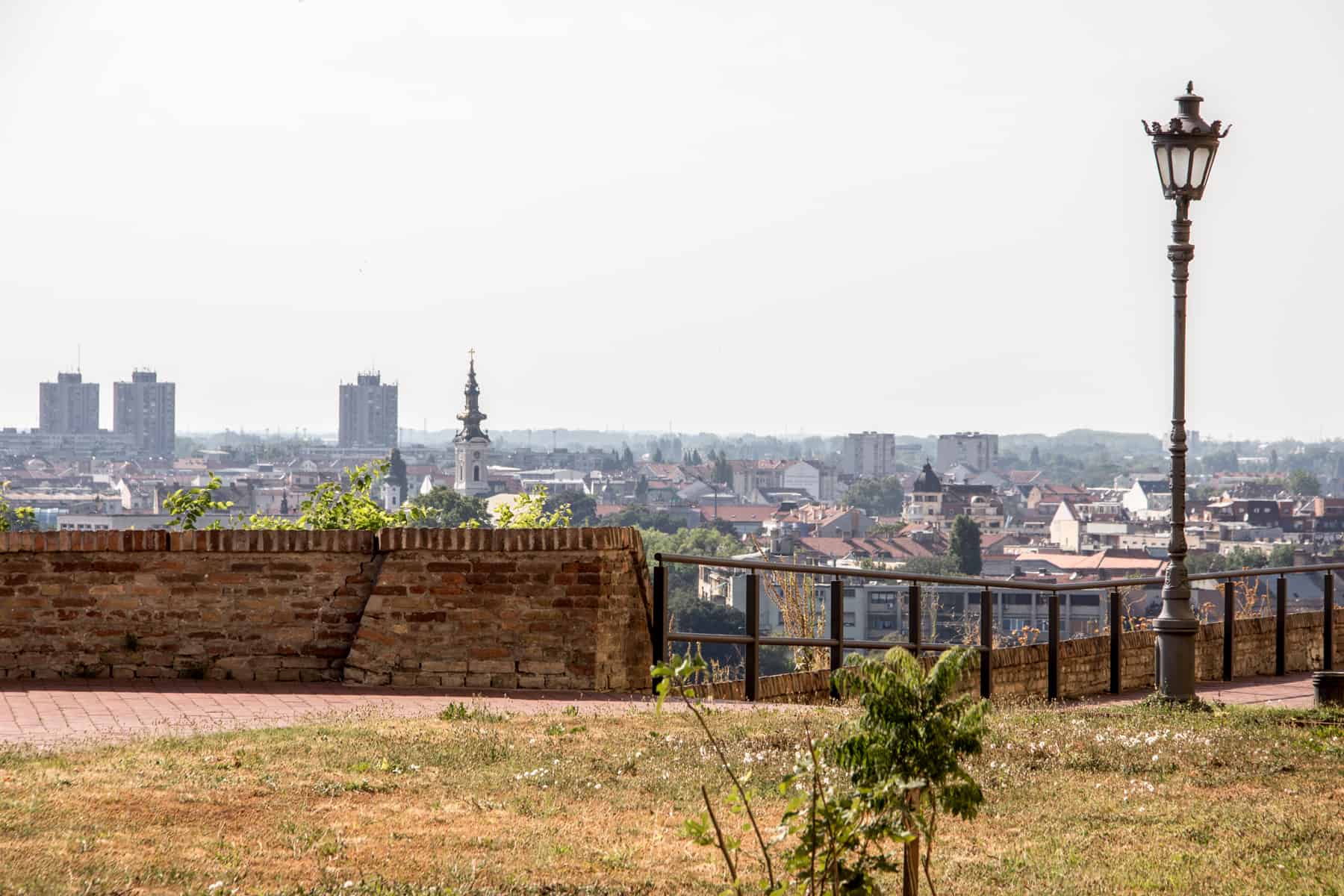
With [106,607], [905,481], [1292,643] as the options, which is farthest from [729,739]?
[905,481]

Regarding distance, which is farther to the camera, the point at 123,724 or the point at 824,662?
the point at 824,662

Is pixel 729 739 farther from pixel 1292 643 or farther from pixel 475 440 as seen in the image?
pixel 475 440

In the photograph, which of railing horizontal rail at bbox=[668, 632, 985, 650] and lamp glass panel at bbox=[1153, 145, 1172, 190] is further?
lamp glass panel at bbox=[1153, 145, 1172, 190]

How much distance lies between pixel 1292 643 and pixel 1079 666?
3.14 m

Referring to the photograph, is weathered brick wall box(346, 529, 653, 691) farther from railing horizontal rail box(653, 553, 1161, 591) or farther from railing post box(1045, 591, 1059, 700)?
railing post box(1045, 591, 1059, 700)

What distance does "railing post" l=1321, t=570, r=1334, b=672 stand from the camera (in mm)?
14234

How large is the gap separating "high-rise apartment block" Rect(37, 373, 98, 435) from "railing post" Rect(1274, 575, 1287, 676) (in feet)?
597

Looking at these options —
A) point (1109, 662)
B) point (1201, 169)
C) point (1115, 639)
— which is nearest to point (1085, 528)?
point (1109, 662)

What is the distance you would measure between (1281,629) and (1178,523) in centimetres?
412

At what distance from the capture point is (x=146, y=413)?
617 ft

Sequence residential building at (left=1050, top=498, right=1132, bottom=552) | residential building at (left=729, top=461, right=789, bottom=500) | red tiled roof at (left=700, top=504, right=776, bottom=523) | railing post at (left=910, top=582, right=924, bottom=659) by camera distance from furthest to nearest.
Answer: residential building at (left=729, top=461, right=789, bottom=500), red tiled roof at (left=700, top=504, right=776, bottom=523), residential building at (left=1050, top=498, right=1132, bottom=552), railing post at (left=910, top=582, right=924, bottom=659)

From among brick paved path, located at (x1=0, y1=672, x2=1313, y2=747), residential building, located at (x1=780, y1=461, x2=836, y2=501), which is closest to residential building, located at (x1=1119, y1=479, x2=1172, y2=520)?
residential building, located at (x1=780, y1=461, x2=836, y2=501)

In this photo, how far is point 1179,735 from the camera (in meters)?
8.18

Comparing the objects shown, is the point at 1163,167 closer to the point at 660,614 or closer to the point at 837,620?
the point at 837,620
